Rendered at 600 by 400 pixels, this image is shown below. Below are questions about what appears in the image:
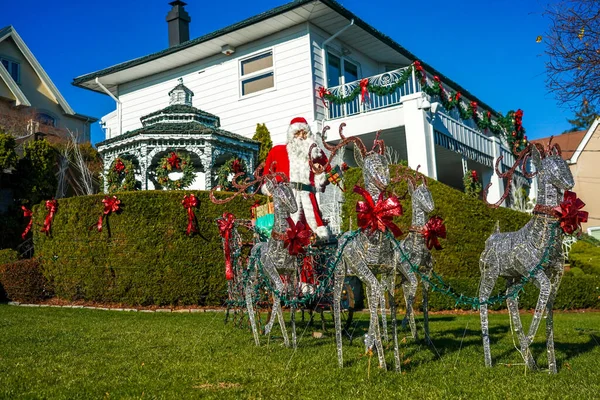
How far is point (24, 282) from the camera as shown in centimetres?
1460

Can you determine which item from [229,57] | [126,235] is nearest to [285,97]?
[229,57]

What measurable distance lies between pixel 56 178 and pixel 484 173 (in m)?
17.6

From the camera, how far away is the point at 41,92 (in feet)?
104

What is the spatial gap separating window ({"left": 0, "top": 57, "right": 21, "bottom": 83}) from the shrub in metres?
19.0

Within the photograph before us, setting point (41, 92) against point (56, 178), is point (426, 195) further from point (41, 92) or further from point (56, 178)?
point (41, 92)

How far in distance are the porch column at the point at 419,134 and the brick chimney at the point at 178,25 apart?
11476mm

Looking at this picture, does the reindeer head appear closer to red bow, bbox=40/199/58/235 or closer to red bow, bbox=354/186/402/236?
red bow, bbox=354/186/402/236

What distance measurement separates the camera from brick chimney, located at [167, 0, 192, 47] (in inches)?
957

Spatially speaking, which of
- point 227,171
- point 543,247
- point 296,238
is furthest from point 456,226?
point 543,247

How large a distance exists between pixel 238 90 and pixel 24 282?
10.2 meters

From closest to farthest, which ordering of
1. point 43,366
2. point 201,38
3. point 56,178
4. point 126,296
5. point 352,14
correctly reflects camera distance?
point 43,366, point 126,296, point 352,14, point 201,38, point 56,178

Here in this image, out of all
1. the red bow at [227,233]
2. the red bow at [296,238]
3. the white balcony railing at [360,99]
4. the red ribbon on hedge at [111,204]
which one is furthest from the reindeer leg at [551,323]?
the white balcony railing at [360,99]

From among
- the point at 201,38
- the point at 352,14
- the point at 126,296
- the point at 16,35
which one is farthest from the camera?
the point at 16,35

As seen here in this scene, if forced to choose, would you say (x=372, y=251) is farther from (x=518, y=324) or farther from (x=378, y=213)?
(x=518, y=324)
